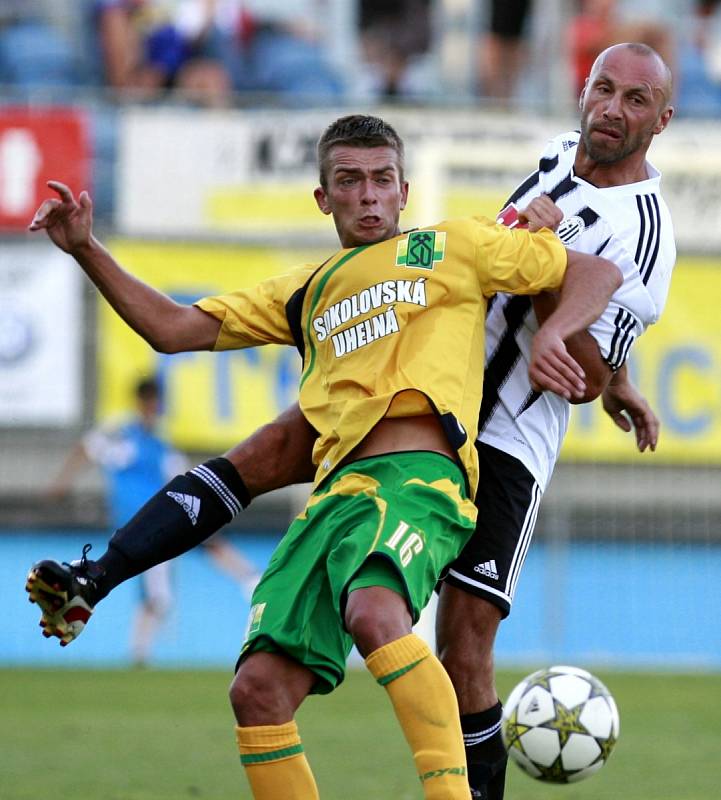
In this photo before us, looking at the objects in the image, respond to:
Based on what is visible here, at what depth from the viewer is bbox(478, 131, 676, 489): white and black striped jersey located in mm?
5056

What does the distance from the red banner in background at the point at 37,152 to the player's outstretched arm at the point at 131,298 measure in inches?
362

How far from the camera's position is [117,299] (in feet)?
16.8

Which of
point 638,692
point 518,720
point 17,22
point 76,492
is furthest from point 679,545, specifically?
point 518,720

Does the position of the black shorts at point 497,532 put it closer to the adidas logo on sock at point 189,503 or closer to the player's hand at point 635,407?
the player's hand at point 635,407

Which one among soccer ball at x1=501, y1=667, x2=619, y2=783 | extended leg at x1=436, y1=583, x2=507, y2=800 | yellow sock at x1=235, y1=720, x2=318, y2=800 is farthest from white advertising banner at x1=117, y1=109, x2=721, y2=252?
yellow sock at x1=235, y1=720, x2=318, y2=800

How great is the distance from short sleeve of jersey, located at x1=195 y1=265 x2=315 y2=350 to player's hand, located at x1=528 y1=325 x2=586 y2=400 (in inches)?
31.3

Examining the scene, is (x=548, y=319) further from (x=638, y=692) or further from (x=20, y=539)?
(x=20, y=539)

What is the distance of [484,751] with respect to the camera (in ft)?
17.3

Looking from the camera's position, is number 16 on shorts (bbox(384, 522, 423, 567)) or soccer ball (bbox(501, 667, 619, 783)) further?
soccer ball (bbox(501, 667, 619, 783))

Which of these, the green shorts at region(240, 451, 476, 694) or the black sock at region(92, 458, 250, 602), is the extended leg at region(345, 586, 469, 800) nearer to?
the green shorts at region(240, 451, 476, 694)

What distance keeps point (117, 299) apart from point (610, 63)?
65.1 inches

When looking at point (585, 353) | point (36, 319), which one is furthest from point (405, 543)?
point (36, 319)

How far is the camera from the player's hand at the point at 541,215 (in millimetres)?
5039

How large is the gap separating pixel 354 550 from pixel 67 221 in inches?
53.4
